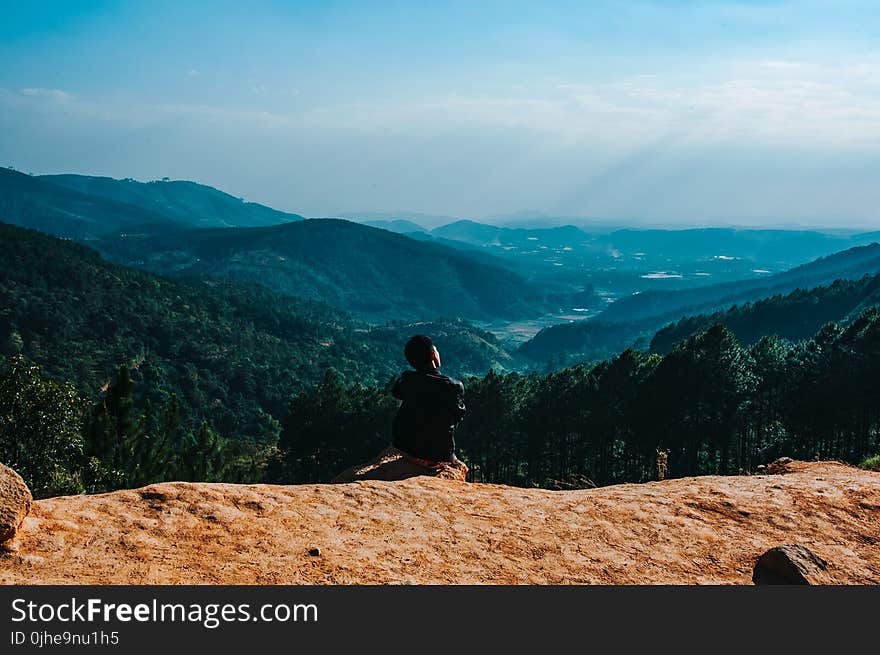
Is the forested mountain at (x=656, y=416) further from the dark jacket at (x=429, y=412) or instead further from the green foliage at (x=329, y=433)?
the dark jacket at (x=429, y=412)

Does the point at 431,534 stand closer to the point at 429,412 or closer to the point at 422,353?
the point at 429,412

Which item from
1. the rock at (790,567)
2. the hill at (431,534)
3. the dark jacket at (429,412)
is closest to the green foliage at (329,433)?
the dark jacket at (429,412)

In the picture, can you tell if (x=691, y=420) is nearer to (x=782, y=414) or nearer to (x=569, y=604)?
(x=782, y=414)

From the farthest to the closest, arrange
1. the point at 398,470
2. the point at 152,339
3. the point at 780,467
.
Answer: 1. the point at 152,339
2. the point at 780,467
3. the point at 398,470

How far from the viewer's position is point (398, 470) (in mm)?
10523

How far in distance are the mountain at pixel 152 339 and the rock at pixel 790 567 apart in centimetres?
8989

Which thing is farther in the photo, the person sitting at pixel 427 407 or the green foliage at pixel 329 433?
the green foliage at pixel 329 433

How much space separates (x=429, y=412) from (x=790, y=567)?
228 inches

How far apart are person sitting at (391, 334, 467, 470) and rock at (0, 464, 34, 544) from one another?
5.52 m

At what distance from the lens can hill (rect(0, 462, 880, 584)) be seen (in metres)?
6.28

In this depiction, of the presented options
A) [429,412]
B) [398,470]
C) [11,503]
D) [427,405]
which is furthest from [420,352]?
[11,503]

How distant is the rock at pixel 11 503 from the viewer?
19.7 feet

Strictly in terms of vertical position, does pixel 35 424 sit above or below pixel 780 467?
below

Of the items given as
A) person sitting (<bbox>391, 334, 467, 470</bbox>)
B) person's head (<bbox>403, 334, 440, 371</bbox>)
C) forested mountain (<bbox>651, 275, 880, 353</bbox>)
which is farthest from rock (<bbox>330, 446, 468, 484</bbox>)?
forested mountain (<bbox>651, 275, 880, 353</bbox>)
